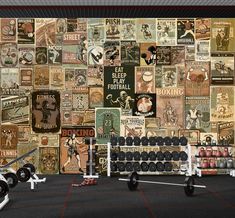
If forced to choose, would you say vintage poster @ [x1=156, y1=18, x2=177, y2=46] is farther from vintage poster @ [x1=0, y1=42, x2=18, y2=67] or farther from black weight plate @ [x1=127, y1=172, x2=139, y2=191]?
black weight plate @ [x1=127, y1=172, x2=139, y2=191]

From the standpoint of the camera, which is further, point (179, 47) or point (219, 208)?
point (179, 47)

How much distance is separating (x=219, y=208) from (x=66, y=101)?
15.4 ft

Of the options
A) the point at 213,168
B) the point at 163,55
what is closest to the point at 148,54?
the point at 163,55

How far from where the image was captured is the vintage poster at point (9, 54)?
989cm

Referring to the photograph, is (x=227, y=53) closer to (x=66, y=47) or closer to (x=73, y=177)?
(x=66, y=47)

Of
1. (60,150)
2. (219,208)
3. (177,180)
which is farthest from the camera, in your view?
(60,150)

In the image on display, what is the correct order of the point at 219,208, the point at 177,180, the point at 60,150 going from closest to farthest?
the point at 219,208 → the point at 177,180 → the point at 60,150

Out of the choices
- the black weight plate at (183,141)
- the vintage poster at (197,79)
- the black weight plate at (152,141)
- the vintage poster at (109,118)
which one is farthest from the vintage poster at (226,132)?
the vintage poster at (109,118)

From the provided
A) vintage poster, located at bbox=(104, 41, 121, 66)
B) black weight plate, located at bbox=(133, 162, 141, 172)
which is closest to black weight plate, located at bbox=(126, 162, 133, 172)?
black weight plate, located at bbox=(133, 162, 141, 172)

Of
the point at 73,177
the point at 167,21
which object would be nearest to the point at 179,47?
the point at 167,21

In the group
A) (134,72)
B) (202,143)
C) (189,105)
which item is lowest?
(202,143)

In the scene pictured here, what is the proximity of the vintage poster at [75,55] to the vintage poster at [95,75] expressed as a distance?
203 millimetres

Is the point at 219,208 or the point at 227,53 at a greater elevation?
the point at 227,53

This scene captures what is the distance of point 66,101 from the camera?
32.5 ft
